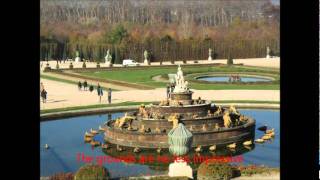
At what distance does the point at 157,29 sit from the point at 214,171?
96.4 m

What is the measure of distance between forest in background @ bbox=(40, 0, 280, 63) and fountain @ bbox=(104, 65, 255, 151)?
57.3m

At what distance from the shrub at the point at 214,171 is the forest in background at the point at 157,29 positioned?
66.7 metres

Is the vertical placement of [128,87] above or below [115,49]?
below

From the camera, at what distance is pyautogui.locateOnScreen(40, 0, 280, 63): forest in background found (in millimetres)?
85938

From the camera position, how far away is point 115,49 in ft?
269

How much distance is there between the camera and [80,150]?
22656 millimetres

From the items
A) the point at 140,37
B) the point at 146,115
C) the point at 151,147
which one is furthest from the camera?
the point at 140,37

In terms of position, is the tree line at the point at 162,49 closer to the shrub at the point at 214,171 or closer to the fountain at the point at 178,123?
the fountain at the point at 178,123

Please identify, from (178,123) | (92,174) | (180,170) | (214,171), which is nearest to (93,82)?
(178,123)

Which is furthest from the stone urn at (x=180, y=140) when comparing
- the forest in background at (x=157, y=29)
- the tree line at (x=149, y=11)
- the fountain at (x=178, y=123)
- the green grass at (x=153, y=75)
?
the tree line at (x=149, y=11)
